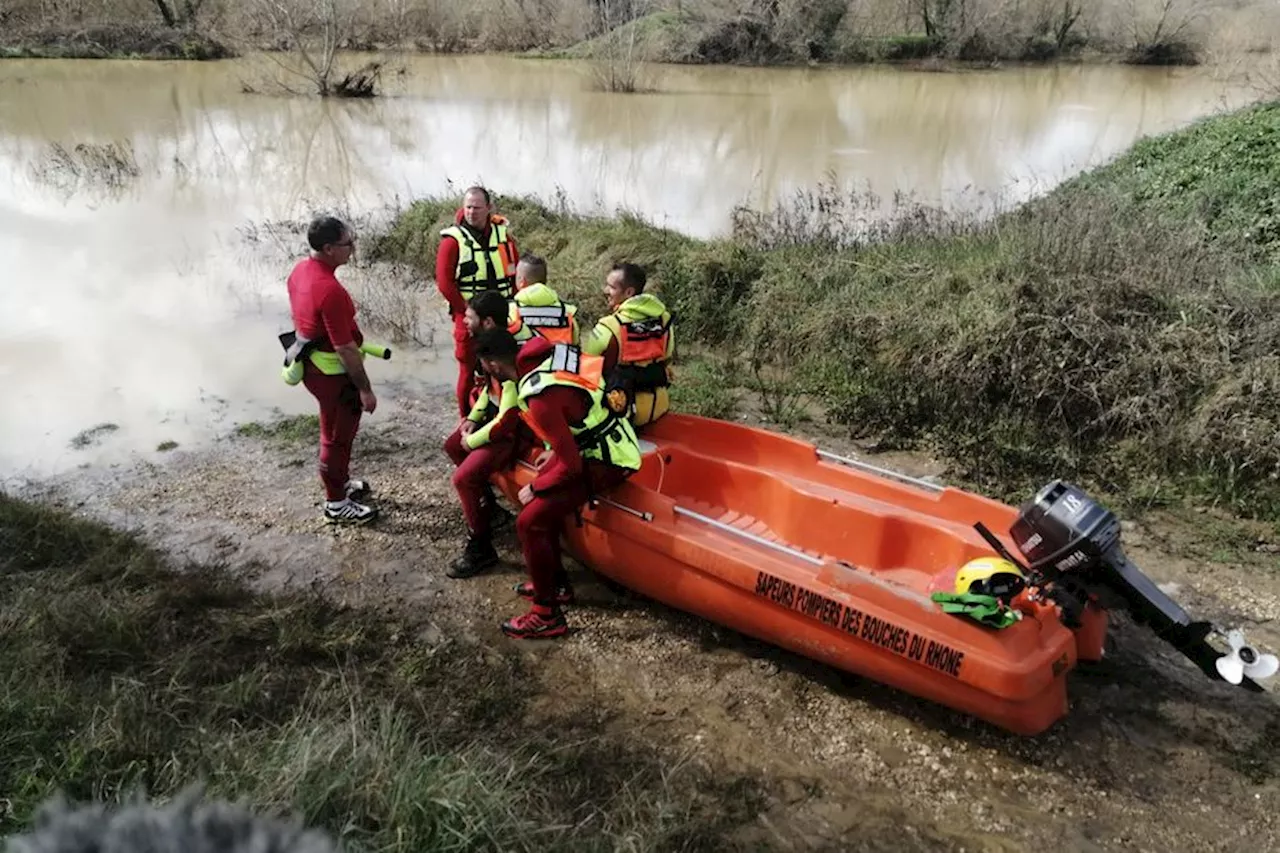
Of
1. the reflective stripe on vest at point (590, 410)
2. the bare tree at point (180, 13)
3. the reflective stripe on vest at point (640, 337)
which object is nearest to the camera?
the reflective stripe on vest at point (590, 410)

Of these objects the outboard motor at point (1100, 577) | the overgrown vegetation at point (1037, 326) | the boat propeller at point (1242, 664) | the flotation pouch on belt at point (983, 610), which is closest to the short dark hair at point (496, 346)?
the flotation pouch on belt at point (983, 610)

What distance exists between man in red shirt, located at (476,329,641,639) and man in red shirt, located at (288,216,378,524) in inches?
36.0

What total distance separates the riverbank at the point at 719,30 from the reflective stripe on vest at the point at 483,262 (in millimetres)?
23556

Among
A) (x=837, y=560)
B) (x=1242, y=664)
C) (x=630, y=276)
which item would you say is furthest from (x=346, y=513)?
(x=1242, y=664)

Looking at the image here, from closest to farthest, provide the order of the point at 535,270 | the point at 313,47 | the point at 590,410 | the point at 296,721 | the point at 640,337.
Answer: the point at 296,721, the point at 590,410, the point at 640,337, the point at 535,270, the point at 313,47

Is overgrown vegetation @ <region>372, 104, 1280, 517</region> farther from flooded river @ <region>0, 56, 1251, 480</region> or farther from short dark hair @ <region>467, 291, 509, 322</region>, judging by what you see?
short dark hair @ <region>467, 291, 509, 322</region>

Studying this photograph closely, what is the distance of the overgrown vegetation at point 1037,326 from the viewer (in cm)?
540

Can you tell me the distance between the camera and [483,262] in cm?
554

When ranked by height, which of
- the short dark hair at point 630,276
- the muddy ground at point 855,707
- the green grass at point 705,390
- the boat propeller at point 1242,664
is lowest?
the muddy ground at point 855,707

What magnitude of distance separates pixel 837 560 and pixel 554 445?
60.0 inches

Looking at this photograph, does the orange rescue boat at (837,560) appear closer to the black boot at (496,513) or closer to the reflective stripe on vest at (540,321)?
the black boot at (496,513)

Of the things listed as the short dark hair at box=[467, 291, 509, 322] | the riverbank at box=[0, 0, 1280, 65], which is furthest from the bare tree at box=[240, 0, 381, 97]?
the short dark hair at box=[467, 291, 509, 322]

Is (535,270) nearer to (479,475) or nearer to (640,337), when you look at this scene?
(640,337)

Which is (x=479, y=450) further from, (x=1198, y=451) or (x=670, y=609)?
(x=1198, y=451)
